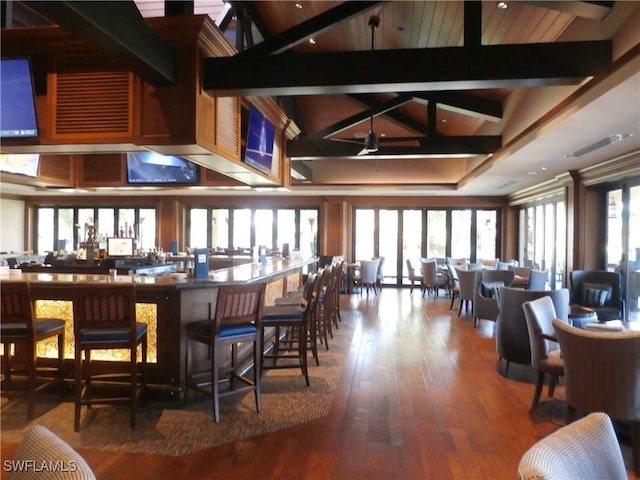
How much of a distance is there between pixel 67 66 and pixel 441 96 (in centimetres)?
490

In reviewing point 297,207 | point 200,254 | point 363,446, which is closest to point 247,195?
point 297,207

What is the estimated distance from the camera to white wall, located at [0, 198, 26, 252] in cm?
1133

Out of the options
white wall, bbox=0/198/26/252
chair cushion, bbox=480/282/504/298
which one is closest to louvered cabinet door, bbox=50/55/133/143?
chair cushion, bbox=480/282/504/298

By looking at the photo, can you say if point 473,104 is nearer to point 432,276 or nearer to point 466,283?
point 466,283

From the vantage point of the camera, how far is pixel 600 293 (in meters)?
5.58

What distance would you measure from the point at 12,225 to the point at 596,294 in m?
13.6

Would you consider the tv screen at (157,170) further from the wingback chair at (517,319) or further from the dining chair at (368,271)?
the wingback chair at (517,319)

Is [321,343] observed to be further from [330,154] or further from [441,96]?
[441,96]

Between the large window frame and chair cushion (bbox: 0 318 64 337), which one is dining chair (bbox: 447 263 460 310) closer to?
the large window frame

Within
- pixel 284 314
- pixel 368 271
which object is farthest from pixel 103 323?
pixel 368 271

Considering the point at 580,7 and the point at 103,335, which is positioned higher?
the point at 580,7

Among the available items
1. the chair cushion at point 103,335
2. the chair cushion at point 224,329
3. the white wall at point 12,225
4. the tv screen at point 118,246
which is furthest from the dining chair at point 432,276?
the white wall at point 12,225

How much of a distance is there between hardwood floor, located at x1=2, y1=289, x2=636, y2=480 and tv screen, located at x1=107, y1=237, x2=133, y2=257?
9.64 feet

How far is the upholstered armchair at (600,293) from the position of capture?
5.41 m
